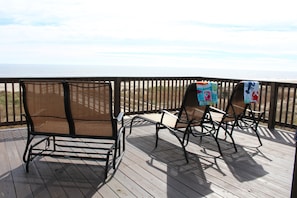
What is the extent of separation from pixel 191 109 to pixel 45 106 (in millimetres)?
1758

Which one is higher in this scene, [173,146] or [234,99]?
[234,99]

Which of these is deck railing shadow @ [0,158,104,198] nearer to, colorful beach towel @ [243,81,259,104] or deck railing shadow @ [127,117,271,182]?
deck railing shadow @ [127,117,271,182]

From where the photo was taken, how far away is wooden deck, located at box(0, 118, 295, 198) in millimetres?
2377

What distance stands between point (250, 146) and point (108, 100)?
7.60 feet

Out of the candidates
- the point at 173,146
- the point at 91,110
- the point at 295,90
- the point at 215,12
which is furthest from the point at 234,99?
the point at 215,12

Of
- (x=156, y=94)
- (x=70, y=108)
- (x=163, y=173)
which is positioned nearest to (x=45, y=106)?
(x=70, y=108)

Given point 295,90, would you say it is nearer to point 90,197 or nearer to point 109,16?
point 90,197

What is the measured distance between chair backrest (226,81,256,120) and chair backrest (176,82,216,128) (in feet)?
1.83

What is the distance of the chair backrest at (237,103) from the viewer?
3.73 m

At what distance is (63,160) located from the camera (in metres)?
3.13

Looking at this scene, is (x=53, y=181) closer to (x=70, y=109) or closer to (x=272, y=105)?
(x=70, y=109)

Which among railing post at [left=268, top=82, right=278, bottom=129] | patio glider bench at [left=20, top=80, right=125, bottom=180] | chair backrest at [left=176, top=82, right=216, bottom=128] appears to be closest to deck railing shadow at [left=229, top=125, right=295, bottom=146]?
railing post at [left=268, top=82, right=278, bottom=129]

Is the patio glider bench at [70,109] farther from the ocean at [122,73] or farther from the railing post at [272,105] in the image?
the ocean at [122,73]

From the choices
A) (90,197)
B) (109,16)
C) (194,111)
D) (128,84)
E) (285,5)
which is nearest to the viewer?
(90,197)
